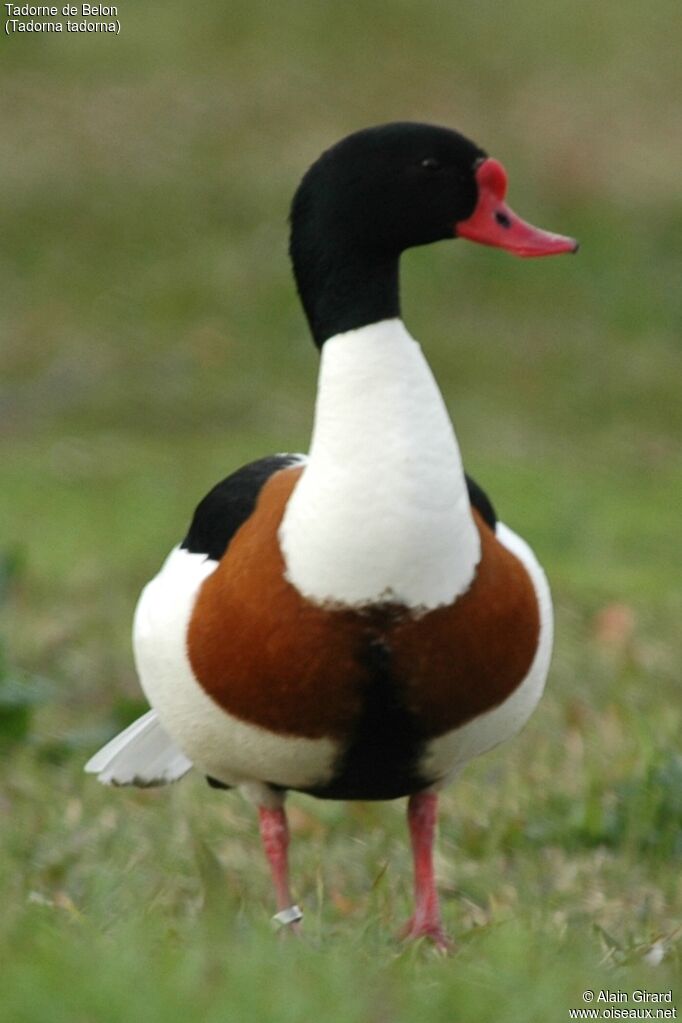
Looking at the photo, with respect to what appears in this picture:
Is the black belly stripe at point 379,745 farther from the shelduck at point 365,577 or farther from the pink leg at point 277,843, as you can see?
the pink leg at point 277,843

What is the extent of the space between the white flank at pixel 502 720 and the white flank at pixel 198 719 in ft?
0.68

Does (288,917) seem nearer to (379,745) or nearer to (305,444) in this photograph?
(379,745)

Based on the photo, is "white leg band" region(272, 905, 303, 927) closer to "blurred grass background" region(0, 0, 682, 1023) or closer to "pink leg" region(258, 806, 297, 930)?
"blurred grass background" region(0, 0, 682, 1023)

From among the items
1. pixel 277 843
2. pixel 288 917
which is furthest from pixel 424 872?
pixel 288 917

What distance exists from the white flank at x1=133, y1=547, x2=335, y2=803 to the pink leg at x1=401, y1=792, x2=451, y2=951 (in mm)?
324

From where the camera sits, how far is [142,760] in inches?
183

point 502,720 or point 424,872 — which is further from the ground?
point 502,720

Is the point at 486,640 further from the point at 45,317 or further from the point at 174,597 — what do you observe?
the point at 45,317

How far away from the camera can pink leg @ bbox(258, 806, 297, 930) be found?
13.6 ft

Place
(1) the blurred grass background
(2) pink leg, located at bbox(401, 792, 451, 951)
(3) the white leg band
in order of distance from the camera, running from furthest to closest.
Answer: (2) pink leg, located at bbox(401, 792, 451, 951), (3) the white leg band, (1) the blurred grass background

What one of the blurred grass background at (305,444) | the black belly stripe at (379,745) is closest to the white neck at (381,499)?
the black belly stripe at (379,745)

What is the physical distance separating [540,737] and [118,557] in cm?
309

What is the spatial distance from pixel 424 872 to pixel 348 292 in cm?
117

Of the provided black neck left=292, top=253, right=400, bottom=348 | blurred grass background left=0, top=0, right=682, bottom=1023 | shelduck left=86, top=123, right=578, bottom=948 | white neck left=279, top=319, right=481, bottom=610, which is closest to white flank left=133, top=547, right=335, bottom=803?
shelduck left=86, top=123, right=578, bottom=948
